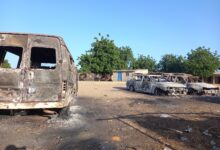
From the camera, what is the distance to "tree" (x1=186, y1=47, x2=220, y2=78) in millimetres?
49469

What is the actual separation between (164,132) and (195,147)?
1.27m

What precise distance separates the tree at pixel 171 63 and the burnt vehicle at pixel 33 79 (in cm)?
5126

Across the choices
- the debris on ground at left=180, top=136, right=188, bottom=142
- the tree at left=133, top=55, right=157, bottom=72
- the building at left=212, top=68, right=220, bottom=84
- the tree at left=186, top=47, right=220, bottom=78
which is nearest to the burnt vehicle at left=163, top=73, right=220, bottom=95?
the debris on ground at left=180, top=136, right=188, bottom=142

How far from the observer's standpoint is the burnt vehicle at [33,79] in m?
7.60

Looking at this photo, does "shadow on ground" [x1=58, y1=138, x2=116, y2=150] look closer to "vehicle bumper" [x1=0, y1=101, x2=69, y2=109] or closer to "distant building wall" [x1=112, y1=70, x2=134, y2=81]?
"vehicle bumper" [x1=0, y1=101, x2=69, y2=109]

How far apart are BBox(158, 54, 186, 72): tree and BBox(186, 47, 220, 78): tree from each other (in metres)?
5.48

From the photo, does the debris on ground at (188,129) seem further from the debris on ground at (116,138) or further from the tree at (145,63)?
the tree at (145,63)

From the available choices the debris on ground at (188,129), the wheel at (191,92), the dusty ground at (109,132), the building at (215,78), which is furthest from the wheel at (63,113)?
the building at (215,78)

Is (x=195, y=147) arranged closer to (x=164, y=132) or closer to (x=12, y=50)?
(x=164, y=132)

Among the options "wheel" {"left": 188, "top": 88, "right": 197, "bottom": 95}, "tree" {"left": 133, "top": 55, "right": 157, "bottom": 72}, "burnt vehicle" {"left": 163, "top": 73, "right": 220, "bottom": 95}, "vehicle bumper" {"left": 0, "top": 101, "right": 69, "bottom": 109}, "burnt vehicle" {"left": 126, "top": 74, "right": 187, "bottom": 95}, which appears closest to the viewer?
"vehicle bumper" {"left": 0, "top": 101, "right": 69, "bottom": 109}

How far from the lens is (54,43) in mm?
8047

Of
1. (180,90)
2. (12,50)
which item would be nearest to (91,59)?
(180,90)

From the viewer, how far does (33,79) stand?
25.4 feet

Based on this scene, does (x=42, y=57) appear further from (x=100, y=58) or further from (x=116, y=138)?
(x=100, y=58)
